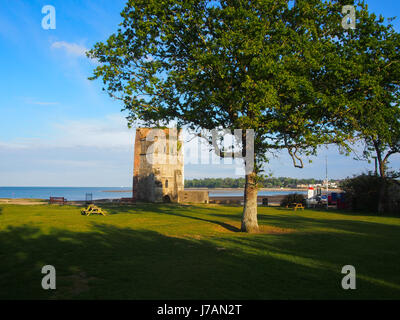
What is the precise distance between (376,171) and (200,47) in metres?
28.0

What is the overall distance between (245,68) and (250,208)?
7.86 metres

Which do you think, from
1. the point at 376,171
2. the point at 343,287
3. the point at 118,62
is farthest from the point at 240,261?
the point at 376,171

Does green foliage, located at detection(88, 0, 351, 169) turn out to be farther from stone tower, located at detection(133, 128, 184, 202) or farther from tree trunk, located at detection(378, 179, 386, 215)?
stone tower, located at detection(133, 128, 184, 202)

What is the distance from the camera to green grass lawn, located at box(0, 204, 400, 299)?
748 cm

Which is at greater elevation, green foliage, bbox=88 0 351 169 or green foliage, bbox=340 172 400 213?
green foliage, bbox=88 0 351 169

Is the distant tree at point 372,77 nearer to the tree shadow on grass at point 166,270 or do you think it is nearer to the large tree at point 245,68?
the large tree at point 245,68

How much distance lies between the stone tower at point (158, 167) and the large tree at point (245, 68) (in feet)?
83.7

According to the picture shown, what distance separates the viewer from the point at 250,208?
19.1m

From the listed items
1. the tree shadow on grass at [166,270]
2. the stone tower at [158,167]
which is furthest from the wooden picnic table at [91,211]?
the stone tower at [158,167]

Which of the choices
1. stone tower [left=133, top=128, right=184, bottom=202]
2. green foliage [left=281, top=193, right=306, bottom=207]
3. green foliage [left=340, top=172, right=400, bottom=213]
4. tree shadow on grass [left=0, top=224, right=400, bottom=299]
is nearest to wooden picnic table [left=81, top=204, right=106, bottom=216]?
tree shadow on grass [left=0, top=224, right=400, bottom=299]

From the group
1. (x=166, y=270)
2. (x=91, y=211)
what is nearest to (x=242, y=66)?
(x=166, y=270)

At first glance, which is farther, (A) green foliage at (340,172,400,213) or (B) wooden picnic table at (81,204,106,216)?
(A) green foliage at (340,172,400,213)

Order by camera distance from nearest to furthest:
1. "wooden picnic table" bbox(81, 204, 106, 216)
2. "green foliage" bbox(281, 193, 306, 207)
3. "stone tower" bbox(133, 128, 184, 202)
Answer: "wooden picnic table" bbox(81, 204, 106, 216)
"green foliage" bbox(281, 193, 306, 207)
"stone tower" bbox(133, 128, 184, 202)

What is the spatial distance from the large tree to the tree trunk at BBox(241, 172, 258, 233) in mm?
58
